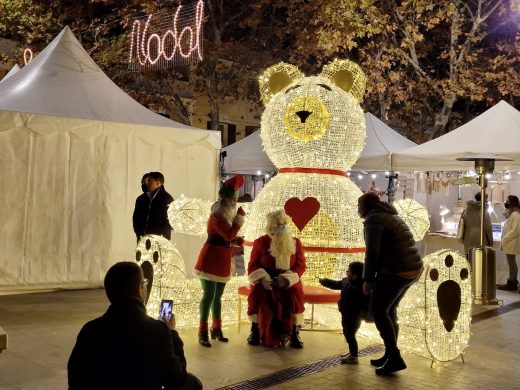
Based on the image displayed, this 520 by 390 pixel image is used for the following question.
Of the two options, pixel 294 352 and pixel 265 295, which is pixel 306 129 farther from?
pixel 294 352

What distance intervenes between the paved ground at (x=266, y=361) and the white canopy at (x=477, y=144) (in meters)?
2.72

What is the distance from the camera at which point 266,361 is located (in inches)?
212

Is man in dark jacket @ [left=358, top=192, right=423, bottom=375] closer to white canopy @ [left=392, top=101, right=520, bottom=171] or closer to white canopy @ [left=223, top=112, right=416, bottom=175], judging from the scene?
white canopy @ [left=392, top=101, right=520, bottom=171]

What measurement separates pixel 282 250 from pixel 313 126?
4.63 ft

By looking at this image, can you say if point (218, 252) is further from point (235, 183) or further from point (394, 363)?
point (394, 363)

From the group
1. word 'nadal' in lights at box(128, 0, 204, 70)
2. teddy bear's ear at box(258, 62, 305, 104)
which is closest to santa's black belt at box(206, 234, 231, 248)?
teddy bear's ear at box(258, 62, 305, 104)

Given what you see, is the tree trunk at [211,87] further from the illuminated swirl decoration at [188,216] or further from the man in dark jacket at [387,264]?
the man in dark jacket at [387,264]

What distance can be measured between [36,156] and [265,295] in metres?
4.15

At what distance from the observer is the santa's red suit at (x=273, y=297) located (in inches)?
226

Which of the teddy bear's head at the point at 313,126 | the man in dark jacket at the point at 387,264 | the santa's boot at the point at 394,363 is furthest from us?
the teddy bear's head at the point at 313,126

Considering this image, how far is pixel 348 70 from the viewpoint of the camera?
6883mm

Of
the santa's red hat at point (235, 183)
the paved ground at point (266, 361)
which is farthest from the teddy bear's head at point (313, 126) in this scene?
the paved ground at point (266, 361)

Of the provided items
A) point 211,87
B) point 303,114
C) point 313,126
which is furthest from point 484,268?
point 211,87

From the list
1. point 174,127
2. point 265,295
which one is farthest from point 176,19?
point 265,295
